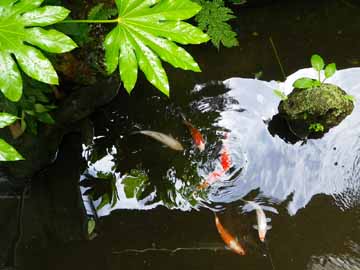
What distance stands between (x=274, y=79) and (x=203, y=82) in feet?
1.63

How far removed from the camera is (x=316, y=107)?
2773mm

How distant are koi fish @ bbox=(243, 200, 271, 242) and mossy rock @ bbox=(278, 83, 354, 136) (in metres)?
0.59

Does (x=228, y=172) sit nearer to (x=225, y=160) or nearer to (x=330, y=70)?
(x=225, y=160)

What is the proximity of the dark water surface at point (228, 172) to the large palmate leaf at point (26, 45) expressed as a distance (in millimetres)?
1359

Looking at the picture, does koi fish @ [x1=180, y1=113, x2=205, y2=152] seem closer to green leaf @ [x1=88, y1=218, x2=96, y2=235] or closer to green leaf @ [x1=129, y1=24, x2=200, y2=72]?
green leaf @ [x1=88, y1=218, x2=96, y2=235]

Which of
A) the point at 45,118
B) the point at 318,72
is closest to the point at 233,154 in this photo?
the point at 318,72

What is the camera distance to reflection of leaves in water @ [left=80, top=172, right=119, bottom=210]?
275 centimetres

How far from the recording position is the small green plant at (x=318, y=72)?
284cm

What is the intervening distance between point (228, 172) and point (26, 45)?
159 centimetres

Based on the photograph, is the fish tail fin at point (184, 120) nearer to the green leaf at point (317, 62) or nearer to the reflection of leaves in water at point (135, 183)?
the reflection of leaves in water at point (135, 183)

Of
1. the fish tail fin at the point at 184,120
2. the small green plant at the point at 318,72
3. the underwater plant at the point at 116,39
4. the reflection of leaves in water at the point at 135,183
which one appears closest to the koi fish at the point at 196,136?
the fish tail fin at the point at 184,120

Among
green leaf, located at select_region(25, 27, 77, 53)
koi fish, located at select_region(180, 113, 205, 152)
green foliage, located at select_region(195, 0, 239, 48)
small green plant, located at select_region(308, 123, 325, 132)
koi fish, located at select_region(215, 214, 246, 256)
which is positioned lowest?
koi fish, located at select_region(215, 214, 246, 256)

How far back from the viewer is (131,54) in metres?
1.66

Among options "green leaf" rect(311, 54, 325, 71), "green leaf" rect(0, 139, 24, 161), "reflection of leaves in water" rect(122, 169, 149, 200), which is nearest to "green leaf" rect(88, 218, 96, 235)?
"reflection of leaves in water" rect(122, 169, 149, 200)
